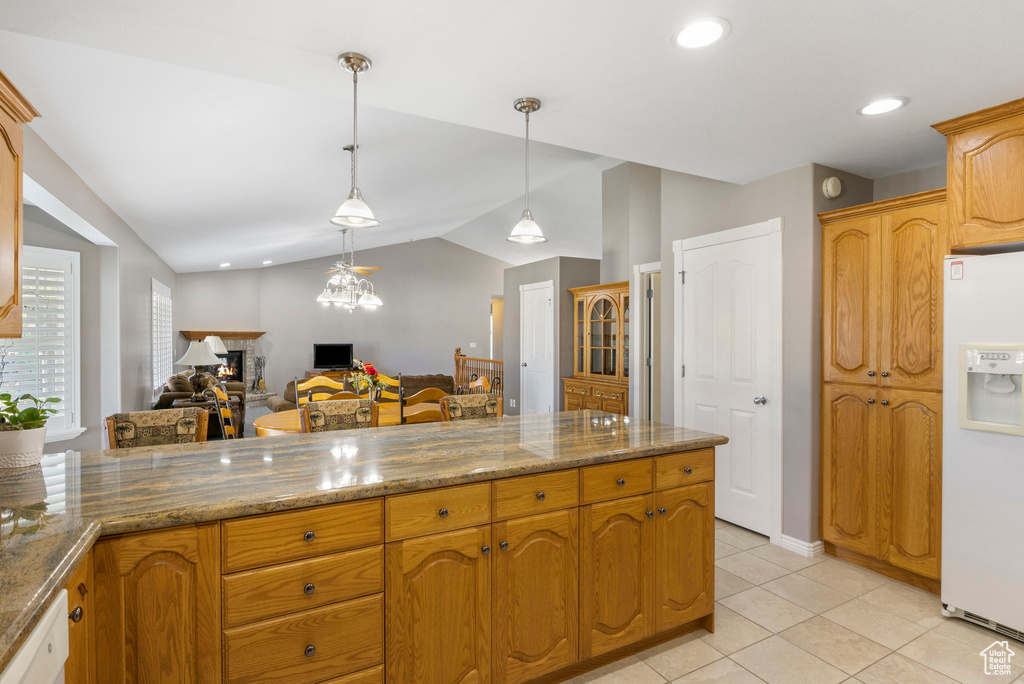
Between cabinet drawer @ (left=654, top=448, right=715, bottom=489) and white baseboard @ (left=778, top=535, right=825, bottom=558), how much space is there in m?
1.44

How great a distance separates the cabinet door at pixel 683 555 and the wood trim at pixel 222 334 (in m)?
9.35

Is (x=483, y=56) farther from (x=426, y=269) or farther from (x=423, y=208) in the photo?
(x=426, y=269)

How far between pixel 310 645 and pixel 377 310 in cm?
972

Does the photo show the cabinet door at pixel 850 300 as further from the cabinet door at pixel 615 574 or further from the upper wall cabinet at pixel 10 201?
the upper wall cabinet at pixel 10 201

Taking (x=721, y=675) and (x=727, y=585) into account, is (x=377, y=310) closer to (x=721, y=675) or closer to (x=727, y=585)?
(x=727, y=585)

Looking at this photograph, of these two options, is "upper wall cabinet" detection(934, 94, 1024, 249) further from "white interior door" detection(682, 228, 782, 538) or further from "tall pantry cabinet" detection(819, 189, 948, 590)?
"white interior door" detection(682, 228, 782, 538)

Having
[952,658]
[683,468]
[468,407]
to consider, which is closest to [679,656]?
[683,468]

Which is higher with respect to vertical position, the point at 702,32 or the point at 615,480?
the point at 702,32

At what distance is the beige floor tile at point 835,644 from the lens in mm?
2178

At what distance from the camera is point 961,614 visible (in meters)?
2.47

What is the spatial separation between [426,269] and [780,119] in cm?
933

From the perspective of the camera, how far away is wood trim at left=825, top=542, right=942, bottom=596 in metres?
2.77

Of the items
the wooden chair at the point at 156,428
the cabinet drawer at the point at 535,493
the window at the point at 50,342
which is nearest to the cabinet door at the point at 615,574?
the cabinet drawer at the point at 535,493

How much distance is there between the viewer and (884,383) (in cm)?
294
